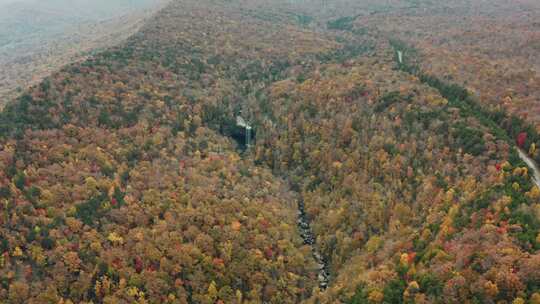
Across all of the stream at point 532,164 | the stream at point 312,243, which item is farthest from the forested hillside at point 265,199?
the stream at point 532,164

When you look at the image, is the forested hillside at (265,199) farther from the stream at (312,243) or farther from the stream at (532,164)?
the stream at (532,164)

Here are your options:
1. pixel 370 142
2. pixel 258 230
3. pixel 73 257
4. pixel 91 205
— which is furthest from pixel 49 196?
pixel 370 142

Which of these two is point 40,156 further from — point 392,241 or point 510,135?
point 510,135

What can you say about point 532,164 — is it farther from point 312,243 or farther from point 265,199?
point 265,199

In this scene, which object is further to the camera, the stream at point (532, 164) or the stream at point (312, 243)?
the stream at point (312, 243)

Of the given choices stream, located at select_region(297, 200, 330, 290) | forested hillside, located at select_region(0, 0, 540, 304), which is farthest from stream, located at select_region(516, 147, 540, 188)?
stream, located at select_region(297, 200, 330, 290)

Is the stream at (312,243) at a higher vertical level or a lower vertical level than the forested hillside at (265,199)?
lower

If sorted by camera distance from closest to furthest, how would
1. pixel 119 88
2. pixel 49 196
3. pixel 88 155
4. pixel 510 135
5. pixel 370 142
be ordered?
pixel 49 196 → pixel 88 155 → pixel 510 135 → pixel 370 142 → pixel 119 88
